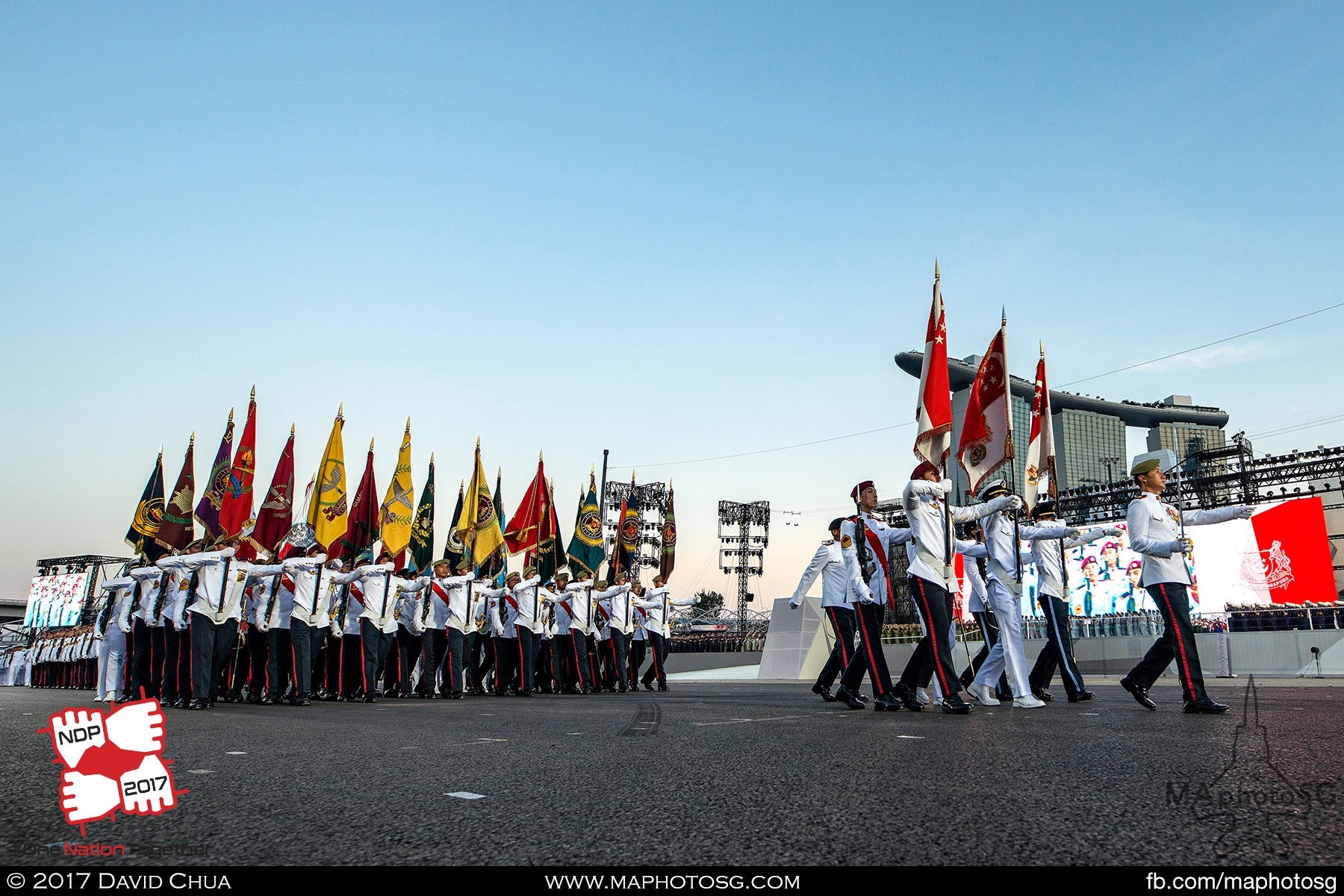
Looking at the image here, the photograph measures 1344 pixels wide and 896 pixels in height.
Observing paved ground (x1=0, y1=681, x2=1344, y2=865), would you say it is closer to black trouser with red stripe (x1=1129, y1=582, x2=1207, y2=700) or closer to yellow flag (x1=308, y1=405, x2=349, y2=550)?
black trouser with red stripe (x1=1129, y1=582, x2=1207, y2=700)

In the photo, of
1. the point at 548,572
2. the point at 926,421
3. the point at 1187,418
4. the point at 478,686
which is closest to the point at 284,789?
the point at 926,421

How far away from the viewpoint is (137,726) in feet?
7.36

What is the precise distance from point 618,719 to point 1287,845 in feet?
16.9

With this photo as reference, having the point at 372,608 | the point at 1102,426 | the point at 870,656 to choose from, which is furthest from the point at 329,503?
the point at 1102,426

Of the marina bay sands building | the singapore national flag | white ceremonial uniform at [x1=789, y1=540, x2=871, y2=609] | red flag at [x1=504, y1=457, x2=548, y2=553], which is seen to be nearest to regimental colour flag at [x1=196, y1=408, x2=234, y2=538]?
red flag at [x1=504, y1=457, x2=548, y2=553]

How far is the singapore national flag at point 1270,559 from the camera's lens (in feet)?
80.1

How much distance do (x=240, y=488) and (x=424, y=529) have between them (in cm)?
385

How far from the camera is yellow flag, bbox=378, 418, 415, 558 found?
1357 cm

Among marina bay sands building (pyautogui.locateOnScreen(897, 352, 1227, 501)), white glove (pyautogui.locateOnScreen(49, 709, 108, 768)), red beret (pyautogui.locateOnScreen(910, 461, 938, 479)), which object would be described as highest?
marina bay sands building (pyautogui.locateOnScreen(897, 352, 1227, 501))

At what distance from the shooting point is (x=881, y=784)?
9.80 feet

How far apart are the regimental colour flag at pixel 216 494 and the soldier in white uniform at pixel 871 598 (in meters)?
8.49

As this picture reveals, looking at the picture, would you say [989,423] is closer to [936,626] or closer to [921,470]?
[921,470]

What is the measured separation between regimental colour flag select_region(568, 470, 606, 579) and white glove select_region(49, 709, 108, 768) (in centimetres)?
1496
